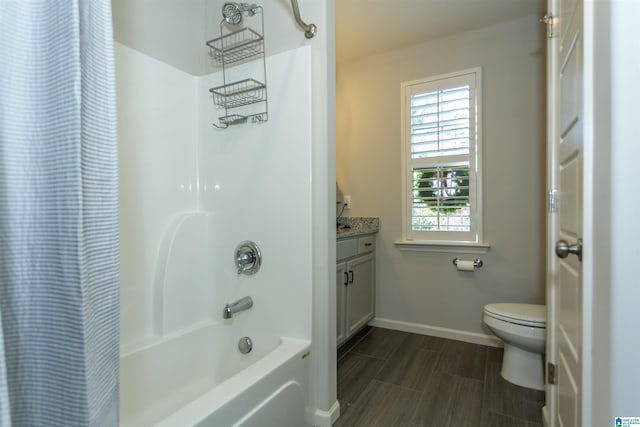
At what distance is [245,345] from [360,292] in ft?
3.78

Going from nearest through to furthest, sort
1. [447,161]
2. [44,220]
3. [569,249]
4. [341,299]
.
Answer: [44,220] < [569,249] < [341,299] < [447,161]

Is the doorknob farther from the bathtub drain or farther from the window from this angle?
the window

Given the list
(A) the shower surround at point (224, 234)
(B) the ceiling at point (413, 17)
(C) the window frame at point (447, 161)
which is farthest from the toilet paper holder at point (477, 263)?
(B) the ceiling at point (413, 17)

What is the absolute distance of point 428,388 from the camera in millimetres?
1796

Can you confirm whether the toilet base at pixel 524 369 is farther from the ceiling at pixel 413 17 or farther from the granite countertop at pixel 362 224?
the ceiling at pixel 413 17

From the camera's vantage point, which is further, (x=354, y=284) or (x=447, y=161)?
(x=447, y=161)

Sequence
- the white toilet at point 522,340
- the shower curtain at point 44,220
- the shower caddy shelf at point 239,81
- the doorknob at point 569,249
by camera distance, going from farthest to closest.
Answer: the white toilet at point 522,340 < the shower caddy shelf at point 239,81 < the doorknob at point 569,249 < the shower curtain at point 44,220

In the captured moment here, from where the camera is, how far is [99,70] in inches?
25.9

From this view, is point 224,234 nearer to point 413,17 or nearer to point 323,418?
point 323,418

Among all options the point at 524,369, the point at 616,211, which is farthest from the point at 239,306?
the point at 524,369

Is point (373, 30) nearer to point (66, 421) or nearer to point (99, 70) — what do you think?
point (99, 70)

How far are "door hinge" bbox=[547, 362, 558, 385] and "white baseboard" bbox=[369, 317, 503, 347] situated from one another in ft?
3.43

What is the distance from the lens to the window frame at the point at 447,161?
240 cm

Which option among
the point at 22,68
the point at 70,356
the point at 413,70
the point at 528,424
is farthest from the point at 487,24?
the point at 70,356
